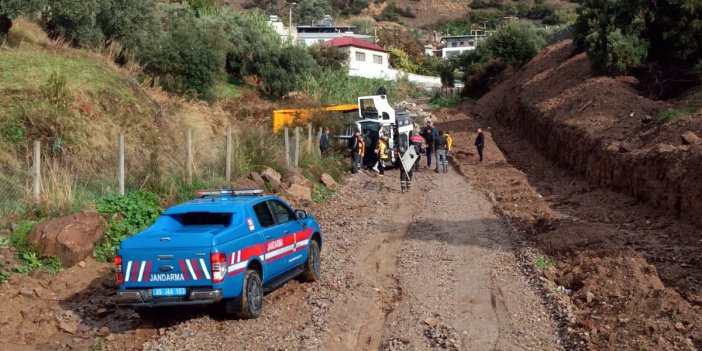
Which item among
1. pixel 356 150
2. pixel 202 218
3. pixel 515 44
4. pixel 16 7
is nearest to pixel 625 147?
pixel 356 150

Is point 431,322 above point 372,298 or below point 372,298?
above

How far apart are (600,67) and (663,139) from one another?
43.5ft

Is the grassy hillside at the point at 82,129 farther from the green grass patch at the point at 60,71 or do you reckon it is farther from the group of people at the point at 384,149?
the group of people at the point at 384,149

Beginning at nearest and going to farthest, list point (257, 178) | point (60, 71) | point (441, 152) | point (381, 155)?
1. point (257, 178)
2. point (60, 71)
3. point (381, 155)
4. point (441, 152)

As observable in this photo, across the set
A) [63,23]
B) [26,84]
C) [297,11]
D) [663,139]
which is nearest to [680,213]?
[663,139]

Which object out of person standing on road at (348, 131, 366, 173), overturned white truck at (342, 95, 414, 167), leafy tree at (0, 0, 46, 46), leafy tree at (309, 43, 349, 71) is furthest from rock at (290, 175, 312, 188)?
leafy tree at (309, 43, 349, 71)

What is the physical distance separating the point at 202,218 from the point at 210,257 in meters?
1.74

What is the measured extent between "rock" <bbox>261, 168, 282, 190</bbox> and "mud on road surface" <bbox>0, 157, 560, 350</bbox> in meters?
5.16

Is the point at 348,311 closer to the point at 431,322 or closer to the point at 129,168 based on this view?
the point at 431,322

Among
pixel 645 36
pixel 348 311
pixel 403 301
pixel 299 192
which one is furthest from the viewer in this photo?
pixel 645 36

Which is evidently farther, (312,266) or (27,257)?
(312,266)

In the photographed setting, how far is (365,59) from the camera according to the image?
275 ft

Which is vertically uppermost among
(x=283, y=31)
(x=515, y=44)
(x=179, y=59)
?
(x=283, y=31)

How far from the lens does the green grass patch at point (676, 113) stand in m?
20.7
